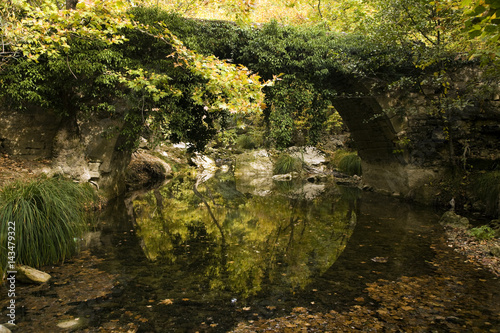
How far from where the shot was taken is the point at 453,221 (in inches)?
254

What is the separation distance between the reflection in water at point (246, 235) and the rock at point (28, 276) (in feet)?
4.33

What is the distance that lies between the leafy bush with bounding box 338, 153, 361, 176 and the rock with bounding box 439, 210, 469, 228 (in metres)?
7.31

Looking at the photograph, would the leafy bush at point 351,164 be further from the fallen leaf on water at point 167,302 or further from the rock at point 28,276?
the rock at point 28,276

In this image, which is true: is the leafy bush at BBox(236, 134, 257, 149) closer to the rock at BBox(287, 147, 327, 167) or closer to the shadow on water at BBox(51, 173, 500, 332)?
the rock at BBox(287, 147, 327, 167)

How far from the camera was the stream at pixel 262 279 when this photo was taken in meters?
2.94

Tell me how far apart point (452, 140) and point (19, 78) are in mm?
9788

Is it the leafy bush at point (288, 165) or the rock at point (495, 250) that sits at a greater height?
the leafy bush at point (288, 165)

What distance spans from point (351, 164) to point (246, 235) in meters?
9.46

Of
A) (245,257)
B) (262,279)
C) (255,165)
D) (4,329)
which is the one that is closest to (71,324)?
(4,329)

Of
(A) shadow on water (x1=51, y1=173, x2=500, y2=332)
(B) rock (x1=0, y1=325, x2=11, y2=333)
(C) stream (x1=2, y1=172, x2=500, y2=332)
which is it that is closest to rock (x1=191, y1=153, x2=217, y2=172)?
(A) shadow on water (x1=51, y1=173, x2=500, y2=332)

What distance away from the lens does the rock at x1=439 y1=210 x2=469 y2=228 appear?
622 cm

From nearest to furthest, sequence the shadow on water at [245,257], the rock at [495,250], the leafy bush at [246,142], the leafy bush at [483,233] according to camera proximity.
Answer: the shadow on water at [245,257] < the rock at [495,250] < the leafy bush at [483,233] < the leafy bush at [246,142]

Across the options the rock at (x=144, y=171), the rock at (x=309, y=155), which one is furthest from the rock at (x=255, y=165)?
the rock at (x=144, y=171)

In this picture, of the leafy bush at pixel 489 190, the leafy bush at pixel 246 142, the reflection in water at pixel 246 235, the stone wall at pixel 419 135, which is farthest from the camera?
the leafy bush at pixel 246 142
